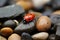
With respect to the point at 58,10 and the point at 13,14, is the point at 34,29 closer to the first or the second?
the point at 13,14

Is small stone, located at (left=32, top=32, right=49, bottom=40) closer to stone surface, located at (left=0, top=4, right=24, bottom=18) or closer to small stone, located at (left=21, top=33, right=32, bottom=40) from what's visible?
small stone, located at (left=21, top=33, right=32, bottom=40)

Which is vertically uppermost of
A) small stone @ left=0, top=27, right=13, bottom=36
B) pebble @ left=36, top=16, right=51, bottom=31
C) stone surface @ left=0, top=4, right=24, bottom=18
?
stone surface @ left=0, top=4, right=24, bottom=18

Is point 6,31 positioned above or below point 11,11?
below

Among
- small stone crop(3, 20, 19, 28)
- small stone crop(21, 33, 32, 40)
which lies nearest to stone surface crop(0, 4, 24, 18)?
small stone crop(3, 20, 19, 28)

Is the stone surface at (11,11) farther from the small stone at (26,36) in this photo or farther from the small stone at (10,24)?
the small stone at (26,36)

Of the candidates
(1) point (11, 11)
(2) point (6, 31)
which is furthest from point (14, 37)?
(1) point (11, 11)

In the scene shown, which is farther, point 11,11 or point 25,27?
point 11,11

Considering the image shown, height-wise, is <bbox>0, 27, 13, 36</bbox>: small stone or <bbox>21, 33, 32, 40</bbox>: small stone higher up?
<bbox>0, 27, 13, 36</bbox>: small stone

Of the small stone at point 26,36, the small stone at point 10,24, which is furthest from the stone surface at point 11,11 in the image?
the small stone at point 26,36

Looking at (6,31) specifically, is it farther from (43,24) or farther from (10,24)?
(43,24)

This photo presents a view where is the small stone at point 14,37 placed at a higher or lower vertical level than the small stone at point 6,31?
lower

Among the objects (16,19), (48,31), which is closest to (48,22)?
(48,31)
